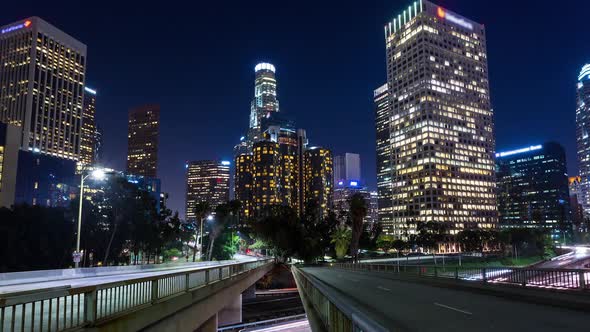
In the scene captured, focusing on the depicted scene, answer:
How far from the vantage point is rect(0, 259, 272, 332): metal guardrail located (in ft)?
27.3

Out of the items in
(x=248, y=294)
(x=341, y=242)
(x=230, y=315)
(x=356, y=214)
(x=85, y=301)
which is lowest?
(x=248, y=294)

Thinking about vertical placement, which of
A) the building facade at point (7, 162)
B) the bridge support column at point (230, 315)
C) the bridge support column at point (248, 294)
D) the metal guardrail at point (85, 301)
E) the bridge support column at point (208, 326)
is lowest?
the bridge support column at point (248, 294)

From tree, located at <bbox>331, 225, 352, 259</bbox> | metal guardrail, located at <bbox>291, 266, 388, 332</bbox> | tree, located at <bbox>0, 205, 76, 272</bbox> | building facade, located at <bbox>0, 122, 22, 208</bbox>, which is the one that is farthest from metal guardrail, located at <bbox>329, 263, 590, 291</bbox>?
building facade, located at <bbox>0, 122, 22, 208</bbox>

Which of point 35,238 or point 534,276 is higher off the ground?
point 35,238

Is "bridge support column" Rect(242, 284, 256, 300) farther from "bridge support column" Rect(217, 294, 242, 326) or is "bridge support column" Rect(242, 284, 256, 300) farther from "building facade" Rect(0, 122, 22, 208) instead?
"building facade" Rect(0, 122, 22, 208)

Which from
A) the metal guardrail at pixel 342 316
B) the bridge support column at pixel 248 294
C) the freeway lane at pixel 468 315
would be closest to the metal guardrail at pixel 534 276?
the freeway lane at pixel 468 315

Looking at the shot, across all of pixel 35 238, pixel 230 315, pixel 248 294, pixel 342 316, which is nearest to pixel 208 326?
pixel 342 316

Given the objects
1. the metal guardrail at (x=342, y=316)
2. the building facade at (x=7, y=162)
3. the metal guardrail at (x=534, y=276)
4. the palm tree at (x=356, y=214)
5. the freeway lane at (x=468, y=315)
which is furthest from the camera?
the building facade at (x=7, y=162)

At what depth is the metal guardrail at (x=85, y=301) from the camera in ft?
27.3

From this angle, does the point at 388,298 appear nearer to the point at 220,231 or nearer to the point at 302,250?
the point at 302,250

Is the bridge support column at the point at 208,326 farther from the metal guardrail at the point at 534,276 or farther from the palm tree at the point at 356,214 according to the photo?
the palm tree at the point at 356,214

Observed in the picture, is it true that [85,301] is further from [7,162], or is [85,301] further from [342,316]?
[7,162]

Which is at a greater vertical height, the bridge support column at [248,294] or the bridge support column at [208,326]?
the bridge support column at [208,326]

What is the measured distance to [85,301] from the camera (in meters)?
10.2
